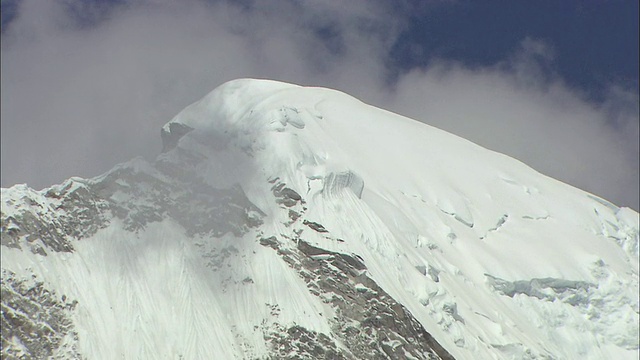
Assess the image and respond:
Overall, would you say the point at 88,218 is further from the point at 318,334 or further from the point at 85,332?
the point at 318,334

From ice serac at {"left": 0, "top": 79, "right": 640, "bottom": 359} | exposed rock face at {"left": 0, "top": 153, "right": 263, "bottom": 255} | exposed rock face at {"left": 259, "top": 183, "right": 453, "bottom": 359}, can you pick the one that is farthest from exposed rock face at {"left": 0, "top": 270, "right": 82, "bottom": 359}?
exposed rock face at {"left": 259, "top": 183, "right": 453, "bottom": 359}

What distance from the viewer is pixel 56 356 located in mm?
146625

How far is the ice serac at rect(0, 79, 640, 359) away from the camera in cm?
15500

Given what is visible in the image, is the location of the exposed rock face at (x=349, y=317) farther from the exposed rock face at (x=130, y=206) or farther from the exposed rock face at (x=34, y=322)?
the exposed rock face at (x=34, y=322)

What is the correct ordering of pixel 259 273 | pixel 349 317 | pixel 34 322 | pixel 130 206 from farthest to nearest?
pixel 130 206, pixel 259 273, pixel 349 317, pixel 34 322

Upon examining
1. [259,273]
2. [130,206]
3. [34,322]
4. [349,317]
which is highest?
[130,206]

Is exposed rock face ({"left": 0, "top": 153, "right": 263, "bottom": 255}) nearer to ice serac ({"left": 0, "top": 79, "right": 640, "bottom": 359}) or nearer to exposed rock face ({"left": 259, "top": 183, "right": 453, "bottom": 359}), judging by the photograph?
ice serac ({"left": 0, "top": 79, "right": 640, "bottom": 359})

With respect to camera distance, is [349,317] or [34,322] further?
[349,317]

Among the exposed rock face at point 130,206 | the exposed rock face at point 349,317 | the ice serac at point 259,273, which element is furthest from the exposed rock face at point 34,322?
the exposed rock face at point 349,317

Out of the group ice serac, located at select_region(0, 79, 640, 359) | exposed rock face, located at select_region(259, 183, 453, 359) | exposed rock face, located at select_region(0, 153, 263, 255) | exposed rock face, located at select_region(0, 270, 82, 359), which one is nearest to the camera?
exposed rock face, located at select_region(0, 270, 82, 359)

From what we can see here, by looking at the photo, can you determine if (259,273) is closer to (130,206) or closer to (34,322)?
(130,206)

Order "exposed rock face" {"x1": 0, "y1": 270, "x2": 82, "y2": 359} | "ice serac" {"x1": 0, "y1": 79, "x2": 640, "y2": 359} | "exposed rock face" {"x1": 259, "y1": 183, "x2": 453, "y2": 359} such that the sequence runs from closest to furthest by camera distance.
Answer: "exposed rock face" {"x1": 0, "y1": 270, "x2": 82, "y2": 359}, "ice serac" {"x1": 0, "y1": 79, "x2": 640, "y2": 359}, "exposed rock face" {"x1": 259, "y1": 183, "x2": 453, "y2": 359}

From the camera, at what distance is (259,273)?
16700cm

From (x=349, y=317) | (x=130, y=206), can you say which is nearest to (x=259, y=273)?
(x=349, y=317)
